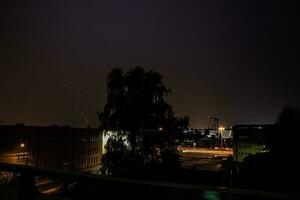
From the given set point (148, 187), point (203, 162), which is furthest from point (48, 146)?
point (148, 187)

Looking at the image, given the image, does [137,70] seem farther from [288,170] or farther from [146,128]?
[288,170]

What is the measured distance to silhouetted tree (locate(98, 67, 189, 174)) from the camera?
1123 centimetres

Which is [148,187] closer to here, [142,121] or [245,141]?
[142,121]

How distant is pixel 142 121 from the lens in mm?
11305

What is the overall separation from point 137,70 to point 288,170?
7.23 m

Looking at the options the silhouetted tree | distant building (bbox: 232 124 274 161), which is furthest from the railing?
distant building (bbox: 232 124 274 161)

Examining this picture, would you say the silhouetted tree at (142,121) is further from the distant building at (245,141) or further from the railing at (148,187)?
the railing at (148,187)

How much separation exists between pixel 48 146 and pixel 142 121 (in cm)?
4368

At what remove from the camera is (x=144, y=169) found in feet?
31.4

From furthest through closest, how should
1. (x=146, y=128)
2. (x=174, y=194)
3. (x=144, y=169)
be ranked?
(x=146, y=128) < (x=144, y=169) < (x=174, y=194)

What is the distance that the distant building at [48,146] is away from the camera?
42.6 m

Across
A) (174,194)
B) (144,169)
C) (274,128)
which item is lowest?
(144,169)

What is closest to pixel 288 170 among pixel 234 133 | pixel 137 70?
pixel 137 70

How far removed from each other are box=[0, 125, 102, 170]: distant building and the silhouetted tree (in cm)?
2632
